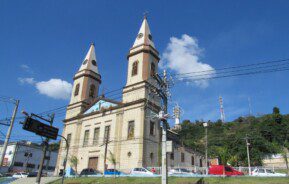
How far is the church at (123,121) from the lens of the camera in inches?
1412

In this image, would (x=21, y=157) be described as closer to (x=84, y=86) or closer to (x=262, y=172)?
(x=84, y=86)

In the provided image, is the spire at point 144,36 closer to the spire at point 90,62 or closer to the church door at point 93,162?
the spire at point 90,62

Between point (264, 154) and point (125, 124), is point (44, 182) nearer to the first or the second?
point (125, 124)

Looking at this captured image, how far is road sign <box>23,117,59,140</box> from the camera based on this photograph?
2007 cm

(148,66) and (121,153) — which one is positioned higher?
(148,66)

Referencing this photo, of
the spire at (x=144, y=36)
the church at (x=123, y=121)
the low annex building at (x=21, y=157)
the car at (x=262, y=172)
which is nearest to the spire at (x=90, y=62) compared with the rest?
the church at (x=123, y=121)

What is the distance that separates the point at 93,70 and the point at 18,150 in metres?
29.3

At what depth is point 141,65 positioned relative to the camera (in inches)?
1596

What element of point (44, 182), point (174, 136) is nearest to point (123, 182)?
point (44, 182)

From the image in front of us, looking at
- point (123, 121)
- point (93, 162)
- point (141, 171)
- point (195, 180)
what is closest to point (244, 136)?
point (123, 121)

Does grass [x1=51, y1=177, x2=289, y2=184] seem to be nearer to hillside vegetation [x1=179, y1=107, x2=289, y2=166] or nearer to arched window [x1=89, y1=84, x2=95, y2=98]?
arched window [x1=89, y1=84, x2=95, y2=98]

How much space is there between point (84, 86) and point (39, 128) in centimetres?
2648

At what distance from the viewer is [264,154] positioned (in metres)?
64.4

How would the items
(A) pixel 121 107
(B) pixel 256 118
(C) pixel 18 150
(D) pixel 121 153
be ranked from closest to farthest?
1. (D) pixel 121 153
2. (A) pixel 121 107
3. (C) pixel 18 150
4. (B) pixel 256 118
